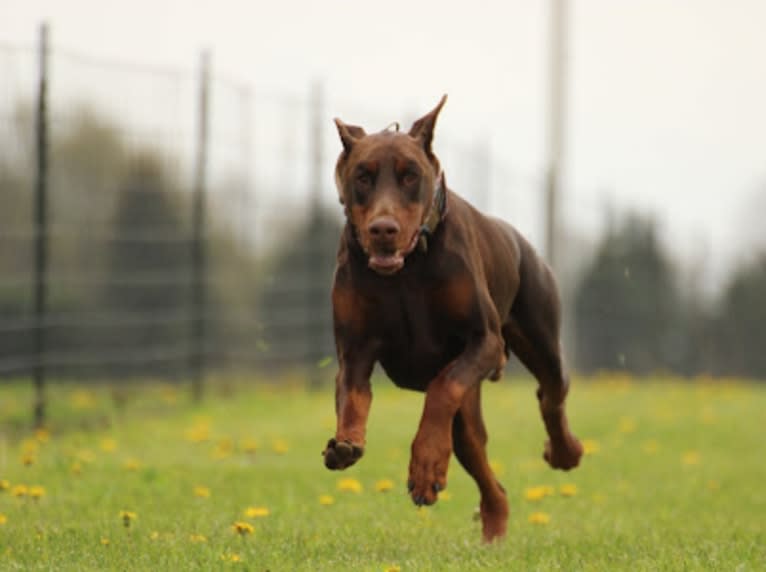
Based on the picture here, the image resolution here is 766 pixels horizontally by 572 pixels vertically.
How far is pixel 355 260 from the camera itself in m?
5.33

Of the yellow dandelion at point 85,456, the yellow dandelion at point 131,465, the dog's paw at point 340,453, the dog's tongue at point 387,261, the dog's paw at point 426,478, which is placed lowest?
the yellow dandelion at point 85,456

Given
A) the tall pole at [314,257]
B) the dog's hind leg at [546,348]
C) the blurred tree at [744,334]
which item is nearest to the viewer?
the dog's hind leg at [546,348]

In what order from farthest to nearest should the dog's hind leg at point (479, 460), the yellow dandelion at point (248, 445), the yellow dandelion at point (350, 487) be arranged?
the yellow dandelion at point (248, 445)
the yellow dandelion at point (350, 487)
the dog's hind leg at point (479, 460)

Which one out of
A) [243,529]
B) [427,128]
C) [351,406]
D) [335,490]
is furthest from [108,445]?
[427,128]

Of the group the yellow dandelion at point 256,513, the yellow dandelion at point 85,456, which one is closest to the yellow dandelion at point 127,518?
the yellow dandelion at point 256,513

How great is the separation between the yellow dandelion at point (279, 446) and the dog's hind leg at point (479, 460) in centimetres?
397

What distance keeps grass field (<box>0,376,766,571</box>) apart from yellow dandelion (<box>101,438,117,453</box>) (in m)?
0.02

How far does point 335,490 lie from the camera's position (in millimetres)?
8609

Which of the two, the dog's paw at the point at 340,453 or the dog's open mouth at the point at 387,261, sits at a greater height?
the dog's open mouth at the point at 387,261

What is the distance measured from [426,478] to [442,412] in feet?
0.85

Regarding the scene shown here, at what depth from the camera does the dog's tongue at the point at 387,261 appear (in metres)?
5.02

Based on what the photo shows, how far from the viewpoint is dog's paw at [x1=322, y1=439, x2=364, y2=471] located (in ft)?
16.7

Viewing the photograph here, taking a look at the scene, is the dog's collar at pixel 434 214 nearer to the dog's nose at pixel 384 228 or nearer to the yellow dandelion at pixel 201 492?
the dog's nose at pixel 384 228

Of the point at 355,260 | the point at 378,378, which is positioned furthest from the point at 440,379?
the point at 378,378
